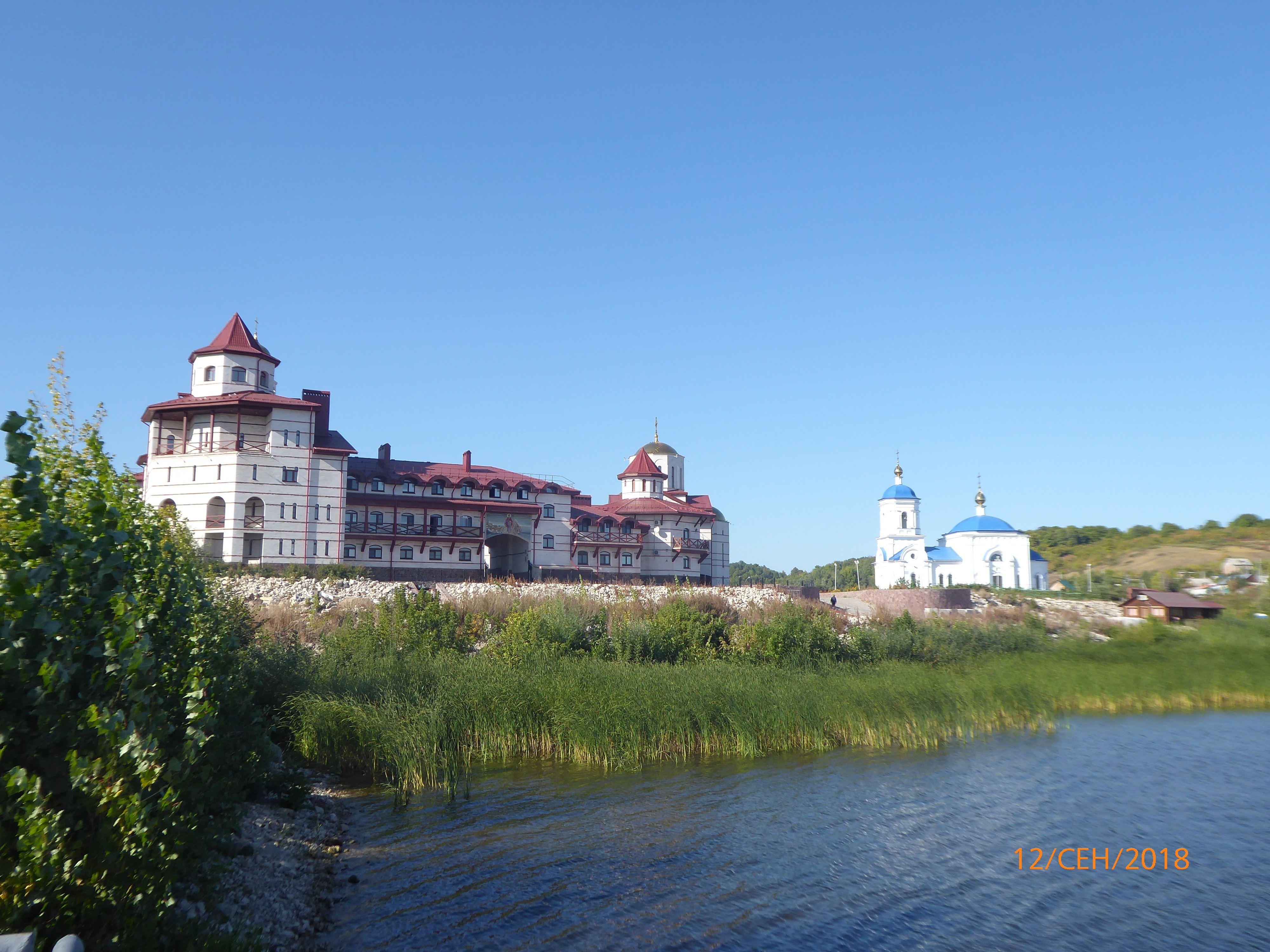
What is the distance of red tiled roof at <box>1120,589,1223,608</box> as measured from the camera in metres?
42.0

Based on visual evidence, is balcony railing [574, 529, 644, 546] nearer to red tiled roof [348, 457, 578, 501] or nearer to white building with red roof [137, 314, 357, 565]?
red tiled roof [348, 457, 578, 501]

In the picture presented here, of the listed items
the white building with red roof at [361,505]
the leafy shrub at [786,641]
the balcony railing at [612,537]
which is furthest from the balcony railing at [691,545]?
the leafy shrub at [786,641]

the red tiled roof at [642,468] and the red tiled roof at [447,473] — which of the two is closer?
the red tiled roof at [447,473]

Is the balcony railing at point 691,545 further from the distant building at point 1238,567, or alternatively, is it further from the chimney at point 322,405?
the distant building at point 1238,567

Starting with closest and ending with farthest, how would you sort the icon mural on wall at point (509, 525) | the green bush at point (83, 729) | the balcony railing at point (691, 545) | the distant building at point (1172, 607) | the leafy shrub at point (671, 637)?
1. the green bush at point (83, 729)
2. the leafy shrub at point (671, 637)
3. the distant building at point (1172, 607)
4. the icon mural on wall at point (509, 525)
5. the balcony railing at point (691, 545)

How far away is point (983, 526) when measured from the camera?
Result: 220 ft

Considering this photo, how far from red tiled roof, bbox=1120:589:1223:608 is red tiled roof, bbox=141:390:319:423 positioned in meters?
42.8

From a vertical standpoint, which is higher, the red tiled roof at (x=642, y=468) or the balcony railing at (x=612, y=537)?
the red tiled roof at (x=642, y=468)

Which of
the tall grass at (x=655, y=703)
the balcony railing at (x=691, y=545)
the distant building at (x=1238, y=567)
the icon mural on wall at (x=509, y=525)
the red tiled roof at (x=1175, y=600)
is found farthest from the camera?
the distant building at (x=1238, y=567)

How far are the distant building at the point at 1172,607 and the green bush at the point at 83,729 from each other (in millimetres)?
43979

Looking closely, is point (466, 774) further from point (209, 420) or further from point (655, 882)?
point (209, 420)

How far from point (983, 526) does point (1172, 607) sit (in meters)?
25.2

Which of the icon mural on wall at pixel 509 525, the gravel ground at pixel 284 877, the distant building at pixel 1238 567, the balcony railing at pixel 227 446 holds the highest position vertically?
the balcony railing at pixel 227 446

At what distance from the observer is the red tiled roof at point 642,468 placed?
59.5 m
